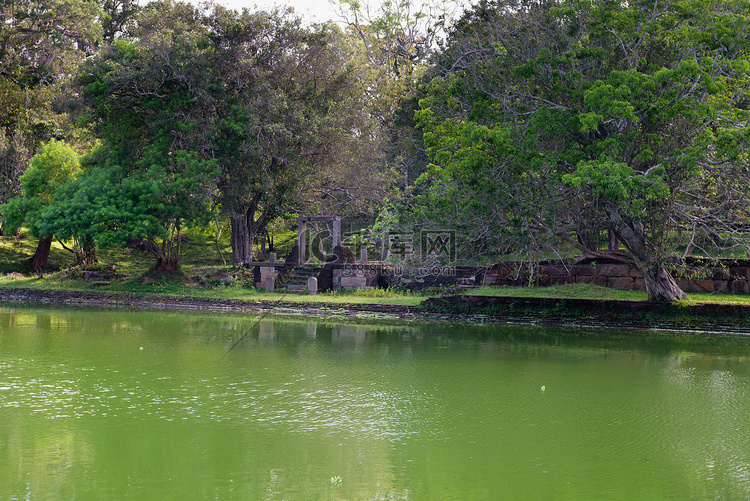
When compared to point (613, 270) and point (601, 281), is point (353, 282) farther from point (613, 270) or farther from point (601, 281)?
point (613, 270)

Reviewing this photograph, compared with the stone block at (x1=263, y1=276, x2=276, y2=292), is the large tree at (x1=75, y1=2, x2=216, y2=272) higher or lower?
higher

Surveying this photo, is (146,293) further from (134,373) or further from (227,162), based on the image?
(134,373)

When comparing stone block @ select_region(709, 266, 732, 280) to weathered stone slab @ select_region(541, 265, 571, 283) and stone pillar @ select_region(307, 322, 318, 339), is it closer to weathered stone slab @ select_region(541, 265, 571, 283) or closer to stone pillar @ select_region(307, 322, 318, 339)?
weathered stone slab @ select_region(541, 265, 571, 283)

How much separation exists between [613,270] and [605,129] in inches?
259

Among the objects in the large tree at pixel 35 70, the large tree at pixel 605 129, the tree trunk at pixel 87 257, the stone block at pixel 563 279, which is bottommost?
the stone block at pixel 563 279

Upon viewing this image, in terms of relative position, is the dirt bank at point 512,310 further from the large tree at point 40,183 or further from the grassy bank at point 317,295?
the large tree at point 40,183

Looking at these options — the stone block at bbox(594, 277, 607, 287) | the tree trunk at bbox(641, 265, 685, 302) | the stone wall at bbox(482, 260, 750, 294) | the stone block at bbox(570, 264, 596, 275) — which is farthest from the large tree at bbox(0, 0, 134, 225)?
the tree trunk at bbox(641, 265, 685, 302)

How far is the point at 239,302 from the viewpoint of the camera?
69.3 feet

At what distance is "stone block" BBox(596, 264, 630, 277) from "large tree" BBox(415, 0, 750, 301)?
8.85ft

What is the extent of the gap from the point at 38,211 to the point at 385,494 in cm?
2463

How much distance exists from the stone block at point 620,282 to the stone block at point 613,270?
6.0 inches

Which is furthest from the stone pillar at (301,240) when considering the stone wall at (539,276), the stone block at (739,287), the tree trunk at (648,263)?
the stone block at (739,287)

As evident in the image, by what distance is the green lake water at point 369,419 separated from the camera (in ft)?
19.5

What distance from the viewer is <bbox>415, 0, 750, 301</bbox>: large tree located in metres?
14.3
